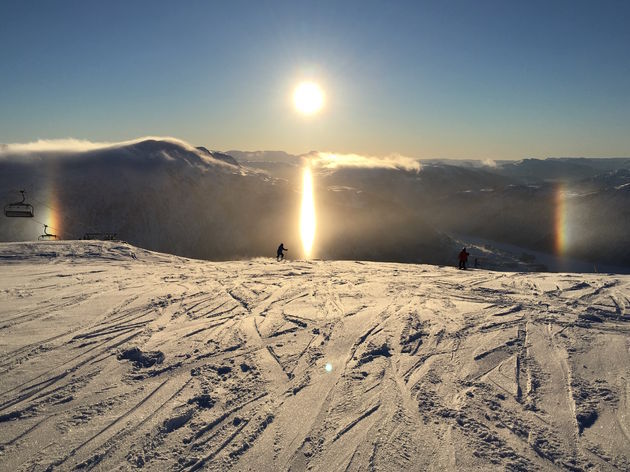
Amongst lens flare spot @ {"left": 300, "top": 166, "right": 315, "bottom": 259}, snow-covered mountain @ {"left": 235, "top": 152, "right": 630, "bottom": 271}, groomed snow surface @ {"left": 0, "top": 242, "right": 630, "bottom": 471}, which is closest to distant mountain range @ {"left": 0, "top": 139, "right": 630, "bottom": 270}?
snow-covered mountain @ {"left": 235, "top": 152, "right": 630, "bottom": 271}

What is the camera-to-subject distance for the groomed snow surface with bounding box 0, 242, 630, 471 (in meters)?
4.71

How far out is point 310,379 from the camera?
6.51 metres

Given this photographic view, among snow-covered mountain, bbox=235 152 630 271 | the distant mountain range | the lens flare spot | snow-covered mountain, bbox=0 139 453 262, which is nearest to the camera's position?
snow-covered mountain, bbox=0 139 453 262

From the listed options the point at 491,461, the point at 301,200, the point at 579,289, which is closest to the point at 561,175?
the point at 301,200

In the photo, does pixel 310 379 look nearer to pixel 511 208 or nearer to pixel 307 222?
pixel 307 222

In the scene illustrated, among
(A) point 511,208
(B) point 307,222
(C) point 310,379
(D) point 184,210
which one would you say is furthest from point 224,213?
(A) point 511,208

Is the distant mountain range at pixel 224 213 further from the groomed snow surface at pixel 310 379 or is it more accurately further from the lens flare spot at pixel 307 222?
the groomed snow surface at pixel 310 379

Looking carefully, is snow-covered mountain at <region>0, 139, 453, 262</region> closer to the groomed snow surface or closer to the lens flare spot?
the lens flare spot

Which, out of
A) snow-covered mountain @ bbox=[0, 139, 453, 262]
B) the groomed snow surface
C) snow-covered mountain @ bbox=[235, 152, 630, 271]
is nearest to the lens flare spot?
snow-covered mountain @ bbox=[0, 139, 453, 262]

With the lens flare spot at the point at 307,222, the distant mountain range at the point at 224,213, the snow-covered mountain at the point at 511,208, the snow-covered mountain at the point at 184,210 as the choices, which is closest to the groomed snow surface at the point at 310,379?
the lens flare spot at the point at 307,222

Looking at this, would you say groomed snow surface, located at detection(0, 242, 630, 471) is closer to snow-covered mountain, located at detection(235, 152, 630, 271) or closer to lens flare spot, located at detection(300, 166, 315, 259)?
lens flare spot, located at detection(300, 166, 315, 259)

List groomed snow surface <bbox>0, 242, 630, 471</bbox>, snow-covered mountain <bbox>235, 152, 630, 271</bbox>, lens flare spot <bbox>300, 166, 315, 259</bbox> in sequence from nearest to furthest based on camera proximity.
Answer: groomed snow surface <bbox>0, 242, 630, 471</bbox> < lens flare spot <bbox>300, 166, 315, 259</bbox> < snow-covered mountain <bbox>235, 152, 630, 271</bbox>

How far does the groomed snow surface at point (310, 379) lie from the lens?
4.71 m

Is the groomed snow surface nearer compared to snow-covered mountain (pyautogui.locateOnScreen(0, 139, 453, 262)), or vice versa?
the groomed snow surface
